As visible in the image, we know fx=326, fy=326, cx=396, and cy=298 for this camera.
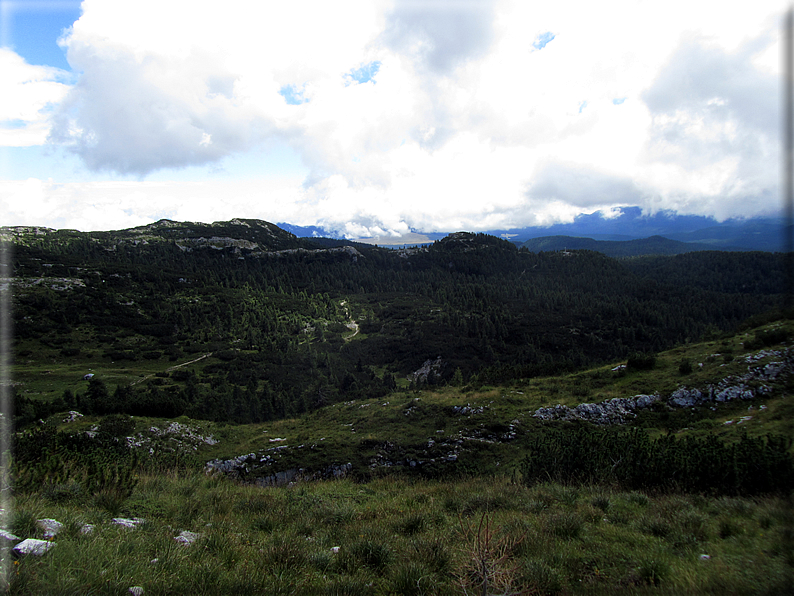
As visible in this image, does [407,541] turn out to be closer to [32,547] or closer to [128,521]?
[128,521]

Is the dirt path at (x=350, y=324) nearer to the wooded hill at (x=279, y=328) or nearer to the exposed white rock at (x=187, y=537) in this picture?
the wooded hill at (x=279, y=328)

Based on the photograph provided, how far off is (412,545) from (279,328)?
79566 millimetres

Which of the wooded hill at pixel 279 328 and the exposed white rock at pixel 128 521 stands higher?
the exposed white rock at pixel 128 521

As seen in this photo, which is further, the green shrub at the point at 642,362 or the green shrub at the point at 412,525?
the green shrub at the point at 642,362

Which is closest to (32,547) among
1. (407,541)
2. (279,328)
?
(407,541)

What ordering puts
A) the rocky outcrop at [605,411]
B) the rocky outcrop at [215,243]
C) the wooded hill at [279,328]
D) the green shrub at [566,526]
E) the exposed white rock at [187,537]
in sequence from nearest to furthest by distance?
the exposed white rock at [187,537] → the green shrub at [566,526] → the rocky outcrop at [605,411] → the wooded hill at [279,328] → the rocky outcrop at [215,243]

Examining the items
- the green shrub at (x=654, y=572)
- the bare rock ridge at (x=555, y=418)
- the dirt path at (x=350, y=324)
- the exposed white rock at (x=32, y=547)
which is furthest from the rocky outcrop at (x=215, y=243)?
the green shrub at (x=654, y=572)

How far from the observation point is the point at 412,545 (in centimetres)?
488

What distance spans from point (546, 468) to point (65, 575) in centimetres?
1077

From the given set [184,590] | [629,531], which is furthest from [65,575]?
[629,531]

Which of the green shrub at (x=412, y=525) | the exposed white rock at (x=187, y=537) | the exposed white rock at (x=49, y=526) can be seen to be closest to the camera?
the exposed white rock at (x=49, y=526)

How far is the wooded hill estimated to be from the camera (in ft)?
145

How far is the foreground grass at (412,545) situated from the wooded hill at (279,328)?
6412mm

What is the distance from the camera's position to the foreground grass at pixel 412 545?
349 cm
